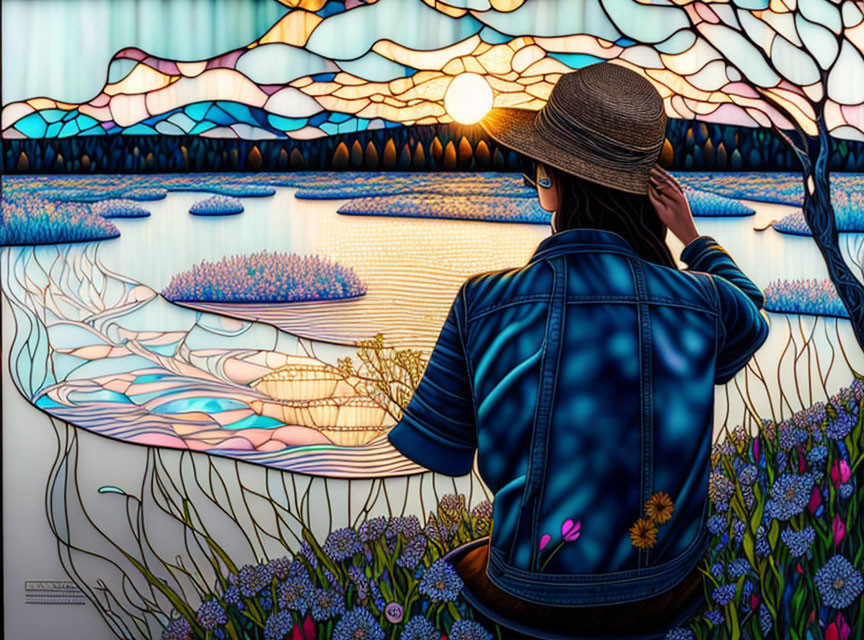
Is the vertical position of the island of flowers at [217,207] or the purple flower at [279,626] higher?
the island of flowers at [217,207]

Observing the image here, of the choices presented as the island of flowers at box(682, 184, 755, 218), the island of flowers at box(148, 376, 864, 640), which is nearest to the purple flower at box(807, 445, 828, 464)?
the island of flowers at box(148, 376, 864, 640)

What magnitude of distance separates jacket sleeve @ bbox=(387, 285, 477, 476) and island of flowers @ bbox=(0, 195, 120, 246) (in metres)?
1.22

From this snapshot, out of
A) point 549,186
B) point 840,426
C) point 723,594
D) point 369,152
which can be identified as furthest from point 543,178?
point 723,594

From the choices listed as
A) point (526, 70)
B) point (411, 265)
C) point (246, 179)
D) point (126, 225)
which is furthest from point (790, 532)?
point (126, 225)

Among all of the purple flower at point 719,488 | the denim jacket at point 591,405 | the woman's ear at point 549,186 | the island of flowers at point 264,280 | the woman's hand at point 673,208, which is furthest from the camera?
the island of flowers at point 264,280

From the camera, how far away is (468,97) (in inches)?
101

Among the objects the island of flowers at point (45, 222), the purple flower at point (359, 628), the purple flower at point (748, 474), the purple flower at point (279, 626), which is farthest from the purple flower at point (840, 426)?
the island of flowers at point (45, 222)

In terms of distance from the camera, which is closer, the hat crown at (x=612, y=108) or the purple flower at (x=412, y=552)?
the hat crown at (x=612, y=108)

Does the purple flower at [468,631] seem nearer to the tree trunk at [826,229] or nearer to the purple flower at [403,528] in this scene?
the purple flower at [403,528]

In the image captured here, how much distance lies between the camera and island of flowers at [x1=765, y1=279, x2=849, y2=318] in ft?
8.46

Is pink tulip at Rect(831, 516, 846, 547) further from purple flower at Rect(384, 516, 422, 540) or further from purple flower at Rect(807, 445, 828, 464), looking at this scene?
purple flower at Rect(384, 516, 422, 540)

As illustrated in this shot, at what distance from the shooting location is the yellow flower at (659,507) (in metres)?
Result: 2.19

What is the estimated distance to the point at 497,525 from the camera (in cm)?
223

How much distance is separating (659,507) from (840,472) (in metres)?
0.77
